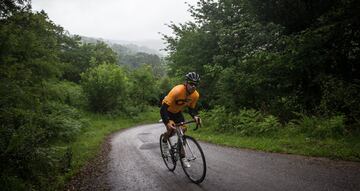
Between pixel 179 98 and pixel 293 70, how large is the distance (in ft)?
27.3

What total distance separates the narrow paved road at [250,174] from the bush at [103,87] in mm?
28238

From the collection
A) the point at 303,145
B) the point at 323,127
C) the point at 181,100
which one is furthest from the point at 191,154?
the point at 323,127

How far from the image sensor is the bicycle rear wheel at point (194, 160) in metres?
6.45

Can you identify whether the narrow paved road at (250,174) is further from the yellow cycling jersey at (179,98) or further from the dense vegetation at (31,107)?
the dense vegetation at (31,107)

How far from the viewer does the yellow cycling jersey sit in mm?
6996

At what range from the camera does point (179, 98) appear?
278 inches

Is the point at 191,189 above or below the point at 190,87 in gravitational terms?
below

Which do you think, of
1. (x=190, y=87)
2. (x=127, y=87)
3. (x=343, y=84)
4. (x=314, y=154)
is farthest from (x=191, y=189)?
(x=127, y=87)

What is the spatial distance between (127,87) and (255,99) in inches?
1050

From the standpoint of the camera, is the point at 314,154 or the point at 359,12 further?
the point at 359,12

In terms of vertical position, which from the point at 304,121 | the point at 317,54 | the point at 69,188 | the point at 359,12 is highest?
the point at 359,12

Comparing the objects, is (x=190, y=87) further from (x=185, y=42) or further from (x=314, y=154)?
(x=185, y=42)

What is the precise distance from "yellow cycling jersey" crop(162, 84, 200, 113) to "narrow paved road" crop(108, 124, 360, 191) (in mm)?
1822

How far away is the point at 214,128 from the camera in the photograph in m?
16.1
